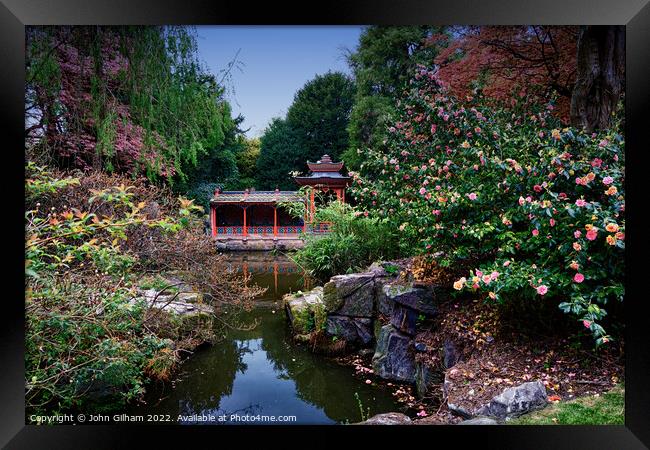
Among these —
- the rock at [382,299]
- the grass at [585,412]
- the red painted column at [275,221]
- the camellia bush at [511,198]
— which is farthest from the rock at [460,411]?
the red painted column at [275,221]

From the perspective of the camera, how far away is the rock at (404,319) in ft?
10.8

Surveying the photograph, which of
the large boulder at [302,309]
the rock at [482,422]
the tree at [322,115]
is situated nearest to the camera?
the rock at [482,422]

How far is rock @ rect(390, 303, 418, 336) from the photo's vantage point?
3301 millimetres

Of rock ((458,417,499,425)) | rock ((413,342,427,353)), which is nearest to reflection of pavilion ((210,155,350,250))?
rock ((413,342,427,353))

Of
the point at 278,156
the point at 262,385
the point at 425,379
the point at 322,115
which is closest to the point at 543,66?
the point at 322,115

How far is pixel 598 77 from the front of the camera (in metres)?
2.61

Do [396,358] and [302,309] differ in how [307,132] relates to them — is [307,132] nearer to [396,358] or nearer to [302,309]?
[302,309]

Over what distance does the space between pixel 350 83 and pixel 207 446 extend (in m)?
3.16

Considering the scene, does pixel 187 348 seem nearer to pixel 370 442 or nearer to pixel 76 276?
pixel 76 276

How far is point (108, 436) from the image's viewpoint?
1821 millimetres

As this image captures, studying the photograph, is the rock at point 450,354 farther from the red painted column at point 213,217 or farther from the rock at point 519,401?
the red painted column at point 213,217

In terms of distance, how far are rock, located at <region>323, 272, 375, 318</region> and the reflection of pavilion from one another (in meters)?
1.17

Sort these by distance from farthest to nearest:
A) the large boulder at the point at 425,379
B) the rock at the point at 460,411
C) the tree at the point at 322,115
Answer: the tree at the point at 322,115 < the large boulder at the point at 425,379 < the rock at the point at 460,411
